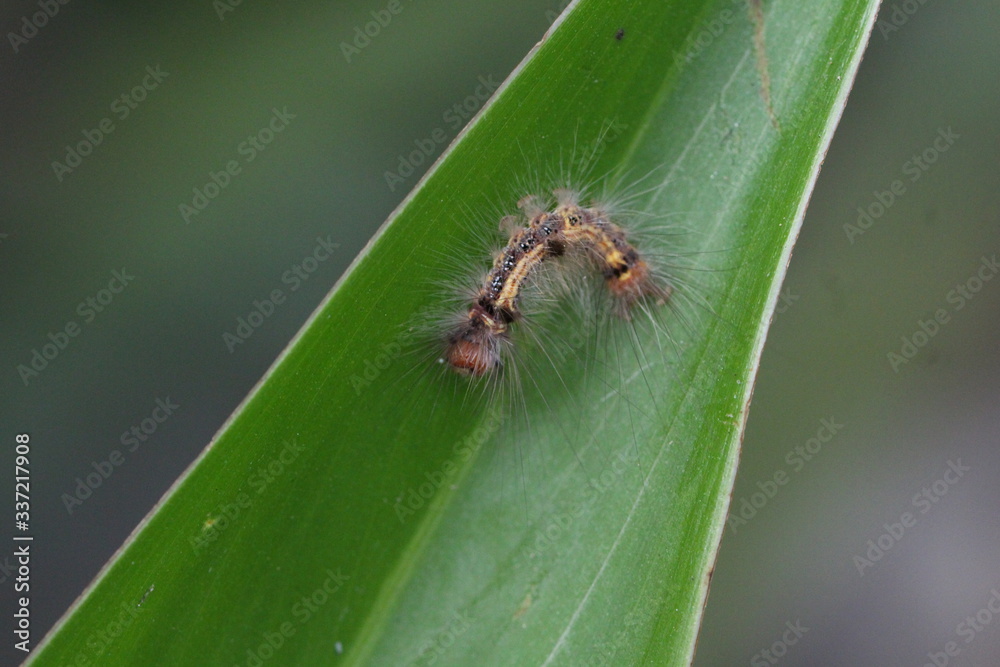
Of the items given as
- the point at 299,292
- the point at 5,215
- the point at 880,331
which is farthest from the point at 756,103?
the point at 5,215

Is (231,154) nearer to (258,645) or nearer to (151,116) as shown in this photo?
(151,116)

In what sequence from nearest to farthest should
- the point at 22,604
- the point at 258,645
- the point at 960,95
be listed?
the point at 258,645
the point at 22,604
the point at 960,95
